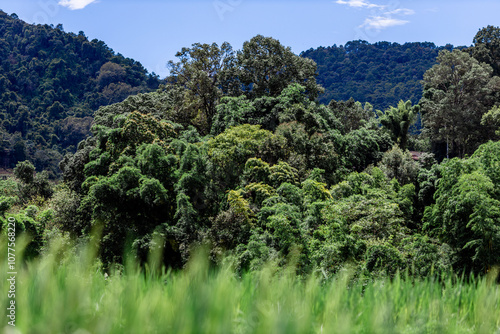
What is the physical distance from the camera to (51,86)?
7562cm

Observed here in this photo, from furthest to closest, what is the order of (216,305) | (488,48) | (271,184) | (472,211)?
(488,48) → (271,184) → (472,211) → (216,305)

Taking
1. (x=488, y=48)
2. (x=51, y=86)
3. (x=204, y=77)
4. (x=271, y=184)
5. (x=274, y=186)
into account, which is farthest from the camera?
(x=51, y=86)

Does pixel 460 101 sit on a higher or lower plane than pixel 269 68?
lower

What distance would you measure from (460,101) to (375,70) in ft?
202

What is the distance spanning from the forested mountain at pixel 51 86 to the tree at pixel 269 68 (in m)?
38.9

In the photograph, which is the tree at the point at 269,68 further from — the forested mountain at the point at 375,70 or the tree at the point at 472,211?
the forested mountain at the point at 375,70

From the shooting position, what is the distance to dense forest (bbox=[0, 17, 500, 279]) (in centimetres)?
869

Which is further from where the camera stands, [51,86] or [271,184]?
[51,86]

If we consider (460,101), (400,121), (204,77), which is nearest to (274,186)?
(204,77)

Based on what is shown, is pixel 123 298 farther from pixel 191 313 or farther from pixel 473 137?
pixel 473 137

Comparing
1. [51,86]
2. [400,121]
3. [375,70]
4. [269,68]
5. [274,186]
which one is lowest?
[274,186]

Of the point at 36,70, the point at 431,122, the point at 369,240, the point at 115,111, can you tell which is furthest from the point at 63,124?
the point at 369,240

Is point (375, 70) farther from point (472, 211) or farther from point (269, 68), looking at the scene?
point (472, 211)

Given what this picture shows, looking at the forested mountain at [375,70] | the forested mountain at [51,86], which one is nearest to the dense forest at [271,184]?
the forested mountain at [51,86]
